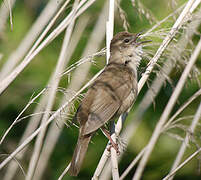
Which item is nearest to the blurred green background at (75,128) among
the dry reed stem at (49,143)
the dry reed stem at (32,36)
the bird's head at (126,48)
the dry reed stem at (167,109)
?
the dry reed stem at (49,143)

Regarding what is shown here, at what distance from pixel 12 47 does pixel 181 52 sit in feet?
6.95

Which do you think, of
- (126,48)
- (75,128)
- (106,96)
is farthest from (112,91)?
(75,128)

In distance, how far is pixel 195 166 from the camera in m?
3.67

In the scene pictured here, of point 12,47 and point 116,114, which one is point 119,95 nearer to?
point 116,114

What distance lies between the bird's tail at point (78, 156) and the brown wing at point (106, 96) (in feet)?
0.24

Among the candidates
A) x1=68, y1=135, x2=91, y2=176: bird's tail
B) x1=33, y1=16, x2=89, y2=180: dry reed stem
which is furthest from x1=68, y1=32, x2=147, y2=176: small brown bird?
x1=33, y1=16, x2=89, y2=180: dry reed stem

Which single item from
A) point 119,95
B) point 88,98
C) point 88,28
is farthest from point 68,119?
point 88,28

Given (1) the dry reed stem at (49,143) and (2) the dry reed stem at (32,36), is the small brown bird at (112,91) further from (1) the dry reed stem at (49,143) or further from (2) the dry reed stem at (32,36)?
(2) the dry reed stem at (32,36)

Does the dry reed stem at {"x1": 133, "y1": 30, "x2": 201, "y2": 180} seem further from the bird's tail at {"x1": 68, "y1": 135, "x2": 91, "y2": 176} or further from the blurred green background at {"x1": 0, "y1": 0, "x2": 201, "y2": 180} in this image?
the blurred green background at {"x1": 0, "y1": 0, "x2": 201, "y2": 180}

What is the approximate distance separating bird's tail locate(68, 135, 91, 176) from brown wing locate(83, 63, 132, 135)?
0.07 m

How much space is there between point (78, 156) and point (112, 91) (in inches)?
23.7

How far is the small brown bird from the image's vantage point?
2.54 metres

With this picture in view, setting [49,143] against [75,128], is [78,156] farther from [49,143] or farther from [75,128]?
[75,128]

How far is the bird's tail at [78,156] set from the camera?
235 cm
